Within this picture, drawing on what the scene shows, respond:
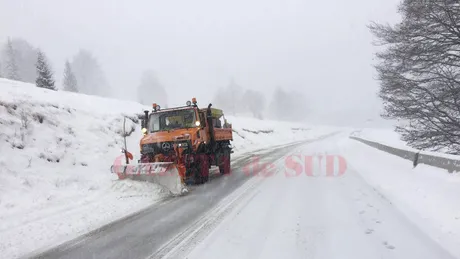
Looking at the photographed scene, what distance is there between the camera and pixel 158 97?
250ft

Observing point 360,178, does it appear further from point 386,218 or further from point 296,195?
point 386,218

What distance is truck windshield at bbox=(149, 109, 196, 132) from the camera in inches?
405

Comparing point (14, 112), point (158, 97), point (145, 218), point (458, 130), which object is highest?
point (158, 97)

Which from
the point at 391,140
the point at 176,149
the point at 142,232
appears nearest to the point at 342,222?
the point at 142,232

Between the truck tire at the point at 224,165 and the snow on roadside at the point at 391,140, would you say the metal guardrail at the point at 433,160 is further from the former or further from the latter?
the truck tire at the point at 224,165

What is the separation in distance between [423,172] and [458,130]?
376 centimetres

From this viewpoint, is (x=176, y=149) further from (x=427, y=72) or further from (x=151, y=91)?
(x=151, y=91)

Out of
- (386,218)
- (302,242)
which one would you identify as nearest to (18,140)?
(302,242)

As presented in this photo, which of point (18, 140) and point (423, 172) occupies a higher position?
point (18, 140)

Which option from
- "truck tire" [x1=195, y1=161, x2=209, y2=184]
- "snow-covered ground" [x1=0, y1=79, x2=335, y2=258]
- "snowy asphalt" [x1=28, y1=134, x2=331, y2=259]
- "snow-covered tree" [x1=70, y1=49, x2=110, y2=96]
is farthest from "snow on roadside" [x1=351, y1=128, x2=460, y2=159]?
"snow-covered tree" [x1=70, y1=49, x2=110, y2=96]

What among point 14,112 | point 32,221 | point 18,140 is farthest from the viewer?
point 14,112

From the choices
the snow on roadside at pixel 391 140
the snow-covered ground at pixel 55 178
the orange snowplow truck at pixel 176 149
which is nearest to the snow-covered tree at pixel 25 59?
the snow-covered ground at pixel 55 178

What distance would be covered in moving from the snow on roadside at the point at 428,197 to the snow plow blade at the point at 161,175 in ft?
16.5

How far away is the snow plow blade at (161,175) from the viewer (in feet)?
28.0
